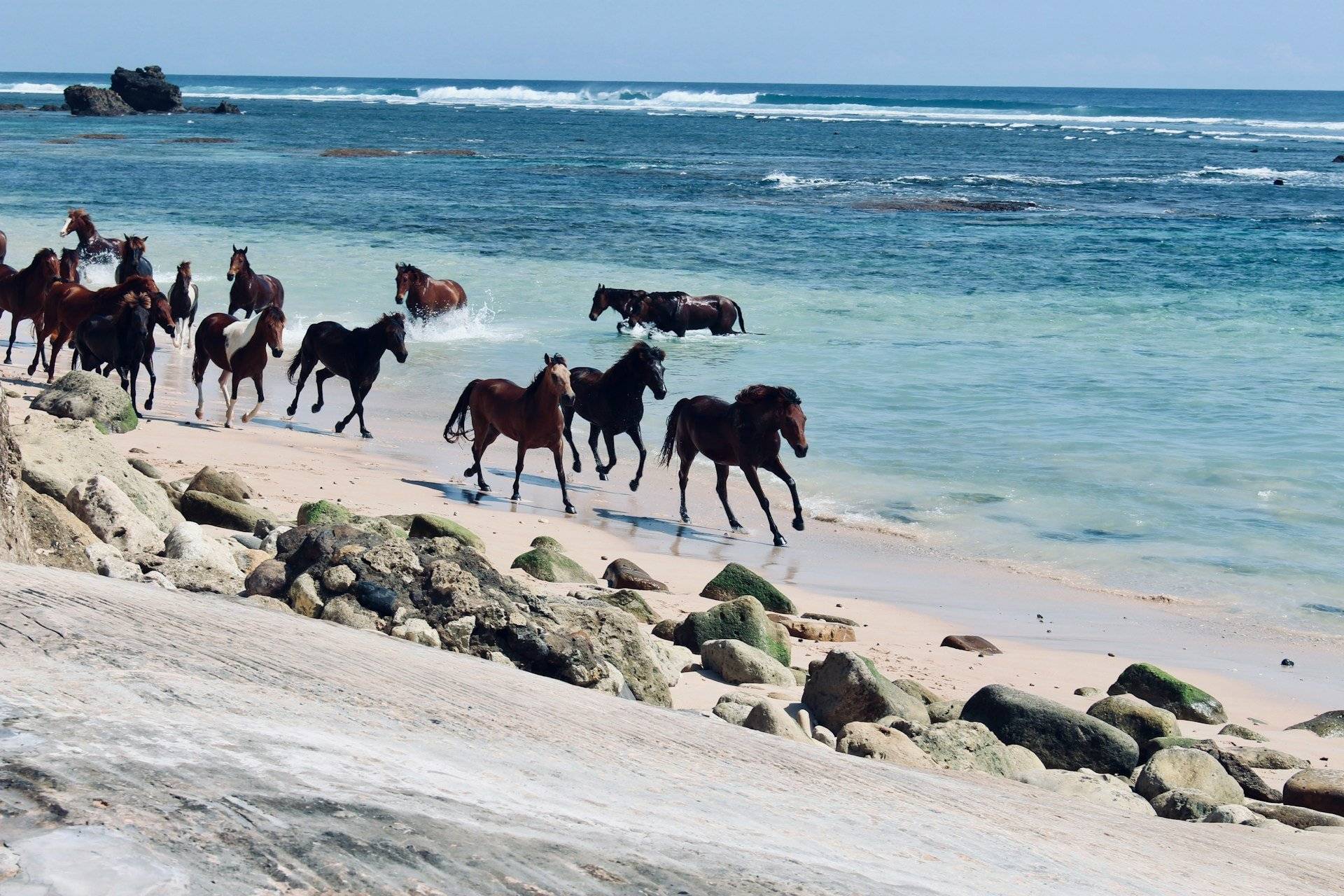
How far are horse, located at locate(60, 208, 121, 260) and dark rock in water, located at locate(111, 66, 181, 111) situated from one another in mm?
83600

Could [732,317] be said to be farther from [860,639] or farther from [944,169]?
[944,169]

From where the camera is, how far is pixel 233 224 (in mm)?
32406

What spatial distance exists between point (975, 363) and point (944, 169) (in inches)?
1634

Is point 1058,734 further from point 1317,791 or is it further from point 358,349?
point 358,349

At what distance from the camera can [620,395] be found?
12070 mm

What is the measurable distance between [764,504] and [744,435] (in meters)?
0.64

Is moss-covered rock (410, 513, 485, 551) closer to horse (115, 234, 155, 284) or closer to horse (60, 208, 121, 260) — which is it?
horse (115, 234, 155, 284)

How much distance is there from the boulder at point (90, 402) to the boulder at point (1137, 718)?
849 cm

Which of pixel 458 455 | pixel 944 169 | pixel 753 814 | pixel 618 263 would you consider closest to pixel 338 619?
pixel 753 814

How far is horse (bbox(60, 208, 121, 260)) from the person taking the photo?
20.8m

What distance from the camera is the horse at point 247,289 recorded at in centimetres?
1653

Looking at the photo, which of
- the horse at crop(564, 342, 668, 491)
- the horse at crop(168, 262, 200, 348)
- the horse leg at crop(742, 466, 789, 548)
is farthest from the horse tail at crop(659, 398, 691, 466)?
the horse at crop(168, 262, 200, 348)

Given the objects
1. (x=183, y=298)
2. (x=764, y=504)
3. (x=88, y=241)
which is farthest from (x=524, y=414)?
(x=88, y=241)

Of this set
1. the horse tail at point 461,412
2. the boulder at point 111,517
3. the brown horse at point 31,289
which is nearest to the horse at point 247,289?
the brown horse at point 31,289
